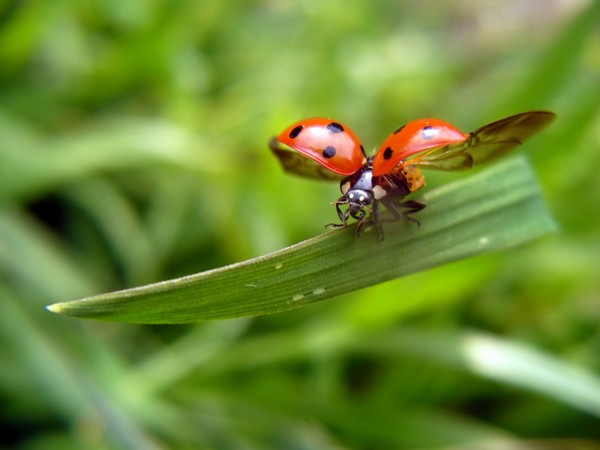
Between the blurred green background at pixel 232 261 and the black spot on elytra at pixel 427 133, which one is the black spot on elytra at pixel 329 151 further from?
the blurred green background at pixel 232 261

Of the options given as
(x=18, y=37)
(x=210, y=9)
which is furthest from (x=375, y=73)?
(x=18, y=37)

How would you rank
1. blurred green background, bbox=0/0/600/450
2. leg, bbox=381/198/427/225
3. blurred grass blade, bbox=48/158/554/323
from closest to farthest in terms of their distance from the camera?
1. blurred grass blade, bbox=48/158/554/323
2. leg, bbox=381/198/427/225
3. blurred green background, bbox=0/0/600/450

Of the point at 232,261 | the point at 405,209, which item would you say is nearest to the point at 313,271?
the point at 405,209

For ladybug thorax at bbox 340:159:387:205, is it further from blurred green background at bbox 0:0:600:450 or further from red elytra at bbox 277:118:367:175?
blurred green background at bbox 0:0:600:450

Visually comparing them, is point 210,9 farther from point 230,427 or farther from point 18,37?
point 230,427

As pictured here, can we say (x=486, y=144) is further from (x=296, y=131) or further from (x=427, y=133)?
(x=296, y=131)

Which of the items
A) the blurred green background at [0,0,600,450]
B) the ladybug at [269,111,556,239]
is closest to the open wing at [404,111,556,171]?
the ladybug at [269,111,556,239]

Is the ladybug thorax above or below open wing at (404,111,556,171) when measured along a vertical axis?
above
